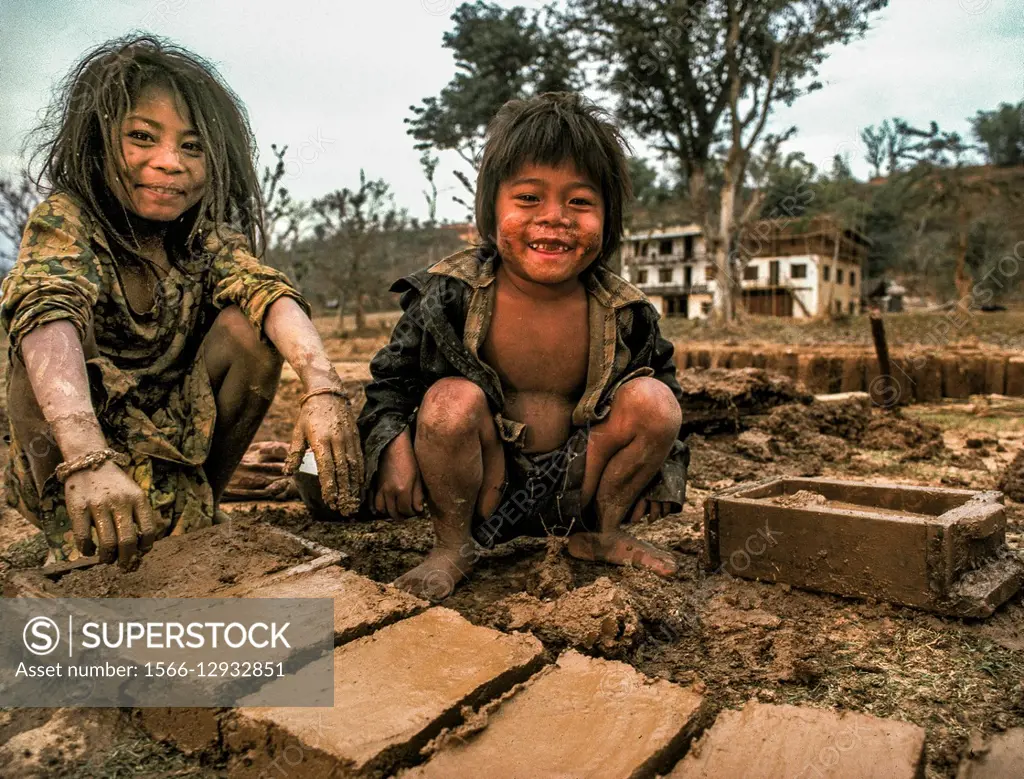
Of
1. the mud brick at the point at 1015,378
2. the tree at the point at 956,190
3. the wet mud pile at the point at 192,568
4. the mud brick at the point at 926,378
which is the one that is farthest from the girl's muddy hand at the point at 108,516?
the tree at the point at 956,190

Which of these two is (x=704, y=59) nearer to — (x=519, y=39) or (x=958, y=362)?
(x=519, y=39)

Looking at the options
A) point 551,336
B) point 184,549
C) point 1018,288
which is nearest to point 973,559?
point 551,336

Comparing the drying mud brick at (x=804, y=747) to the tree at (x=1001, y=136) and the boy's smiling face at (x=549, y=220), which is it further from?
the tree at (x=1001, y=136)

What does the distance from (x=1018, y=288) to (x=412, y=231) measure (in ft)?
79.3

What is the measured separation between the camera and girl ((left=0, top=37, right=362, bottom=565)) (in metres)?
2.09

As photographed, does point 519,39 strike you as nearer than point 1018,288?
Yes

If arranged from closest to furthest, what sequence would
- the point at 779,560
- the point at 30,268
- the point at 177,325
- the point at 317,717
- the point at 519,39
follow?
the point at 317,717, the point at 30,268, the point at 779,560, the point at 177,325, the point at 519,39

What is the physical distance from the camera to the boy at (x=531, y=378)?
233 cm

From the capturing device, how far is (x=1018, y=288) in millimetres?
31484

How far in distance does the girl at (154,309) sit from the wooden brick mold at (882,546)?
1.21 metres

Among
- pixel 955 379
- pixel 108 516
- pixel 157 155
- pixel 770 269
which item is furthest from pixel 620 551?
pixel 770 269

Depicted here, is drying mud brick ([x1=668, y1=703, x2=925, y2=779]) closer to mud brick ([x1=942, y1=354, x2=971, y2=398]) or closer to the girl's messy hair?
the girl's messy hair

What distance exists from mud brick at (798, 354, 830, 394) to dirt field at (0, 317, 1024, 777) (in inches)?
191

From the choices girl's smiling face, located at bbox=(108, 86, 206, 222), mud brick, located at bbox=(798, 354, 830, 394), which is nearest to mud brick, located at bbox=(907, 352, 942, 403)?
mud brick, located at bbox=(798, 354, 830, 394)
